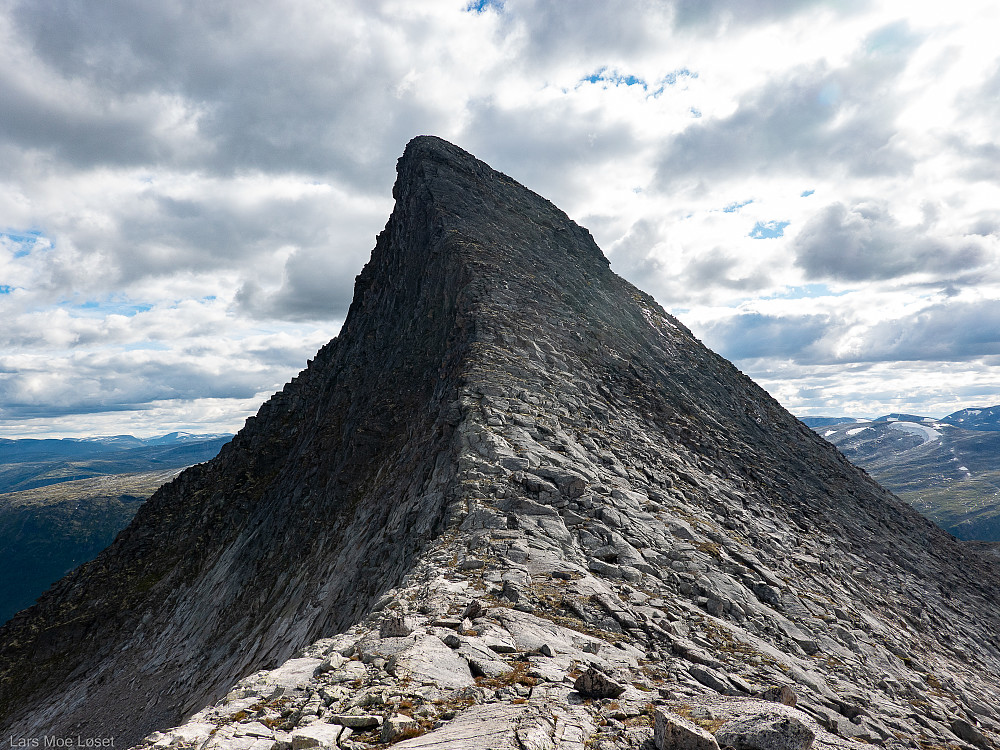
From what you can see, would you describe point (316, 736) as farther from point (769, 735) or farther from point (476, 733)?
point (769, 735)

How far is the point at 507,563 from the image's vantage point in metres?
15.2

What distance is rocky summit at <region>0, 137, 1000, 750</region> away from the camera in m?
9.41

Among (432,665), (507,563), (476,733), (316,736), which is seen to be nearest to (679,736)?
(476,733)

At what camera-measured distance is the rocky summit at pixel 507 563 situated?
941 centimetres

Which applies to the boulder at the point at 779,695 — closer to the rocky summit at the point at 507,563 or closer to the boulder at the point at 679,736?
the rocky summit at the point at 507,563

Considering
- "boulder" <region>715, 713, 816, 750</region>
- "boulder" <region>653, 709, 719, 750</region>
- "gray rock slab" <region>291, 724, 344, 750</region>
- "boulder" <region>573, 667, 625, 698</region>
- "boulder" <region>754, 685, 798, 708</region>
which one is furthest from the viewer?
"boulder" <region>754, 685, 798, 708</region>

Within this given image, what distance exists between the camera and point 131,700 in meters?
35.3

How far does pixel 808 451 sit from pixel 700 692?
40.2 meters

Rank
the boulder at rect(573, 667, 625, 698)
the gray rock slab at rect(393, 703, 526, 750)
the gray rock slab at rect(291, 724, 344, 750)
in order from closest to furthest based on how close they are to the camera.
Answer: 1. the gray rock slab at rect(393, 703, 526, 750)
2. the gray rock slab at rect(291, 724, 344, 750)
3. the boulder at rect(573, 667, 625, 698)

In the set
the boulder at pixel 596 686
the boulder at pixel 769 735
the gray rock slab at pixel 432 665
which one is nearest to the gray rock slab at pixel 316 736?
the gray rock slab at pixel 432 665

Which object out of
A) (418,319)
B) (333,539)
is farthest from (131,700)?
(418,319)

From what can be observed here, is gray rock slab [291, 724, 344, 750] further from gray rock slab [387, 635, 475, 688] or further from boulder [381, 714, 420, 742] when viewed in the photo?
gray rock slab [387, 635, 475, 688]

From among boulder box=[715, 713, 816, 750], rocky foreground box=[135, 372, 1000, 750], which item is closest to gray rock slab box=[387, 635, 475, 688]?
rocky foreground box=[135, 372, 1000, 750]

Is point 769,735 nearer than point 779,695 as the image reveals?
Yes
